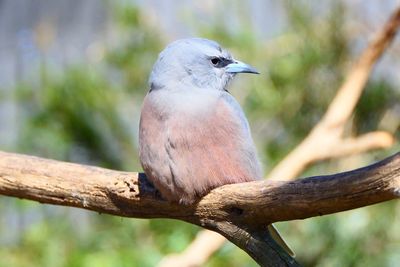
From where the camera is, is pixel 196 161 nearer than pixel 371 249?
Yes

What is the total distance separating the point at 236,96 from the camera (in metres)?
4.10

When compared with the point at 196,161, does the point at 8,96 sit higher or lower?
higher

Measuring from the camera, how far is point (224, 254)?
3.56 meters

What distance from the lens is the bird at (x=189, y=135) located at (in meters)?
2.24

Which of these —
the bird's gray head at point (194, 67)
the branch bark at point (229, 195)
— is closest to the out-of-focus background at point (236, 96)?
the branch bark at point (229, 195)

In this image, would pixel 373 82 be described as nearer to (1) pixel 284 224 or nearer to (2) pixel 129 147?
(1) pixel 284 224

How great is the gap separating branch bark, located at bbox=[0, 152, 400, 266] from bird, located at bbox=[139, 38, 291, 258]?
5 centimetres

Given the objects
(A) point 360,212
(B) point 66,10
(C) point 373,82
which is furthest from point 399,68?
(B) point 66,10

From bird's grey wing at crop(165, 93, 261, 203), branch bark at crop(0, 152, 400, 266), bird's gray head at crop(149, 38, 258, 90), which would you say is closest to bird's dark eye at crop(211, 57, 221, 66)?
bird's gray head at crop(149, 38, 258, 90)

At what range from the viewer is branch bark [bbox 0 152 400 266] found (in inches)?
74.0

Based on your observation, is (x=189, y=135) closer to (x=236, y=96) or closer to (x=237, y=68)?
(x=237, y=68)

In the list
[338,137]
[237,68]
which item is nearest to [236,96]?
[338,137]

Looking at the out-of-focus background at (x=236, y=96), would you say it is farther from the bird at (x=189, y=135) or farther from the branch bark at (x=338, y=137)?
the bird at (x=189, y=135)

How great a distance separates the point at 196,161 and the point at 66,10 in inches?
152
